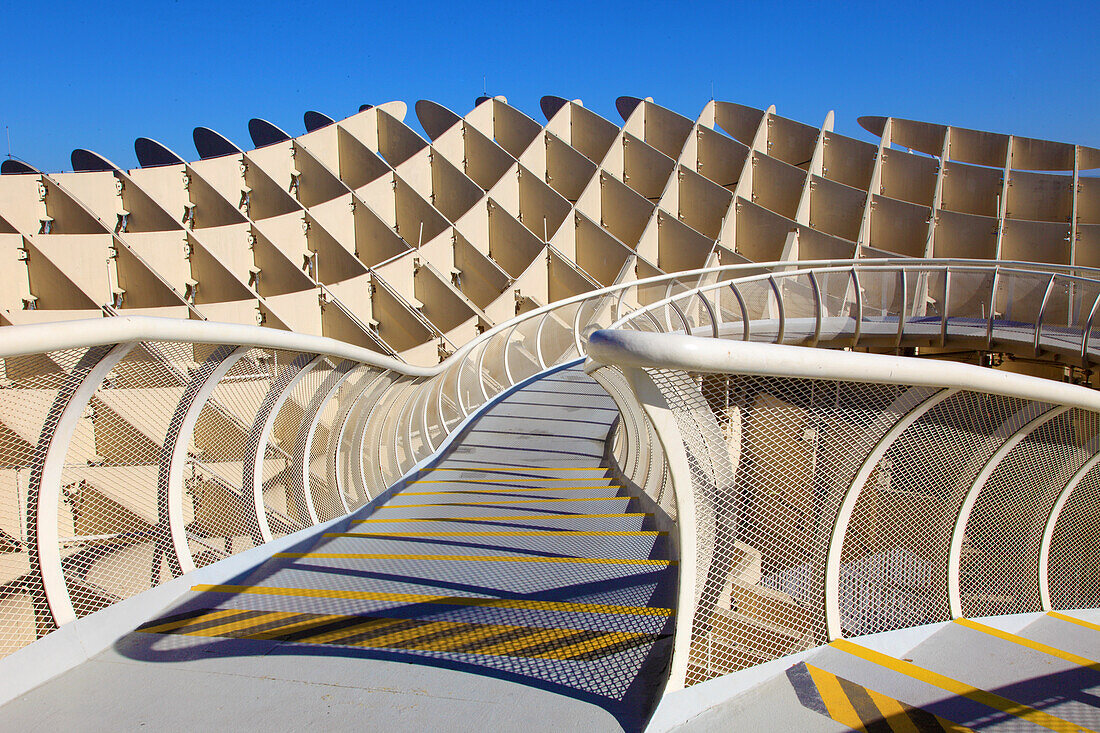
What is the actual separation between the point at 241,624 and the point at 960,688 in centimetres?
267

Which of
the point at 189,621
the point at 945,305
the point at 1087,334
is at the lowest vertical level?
the point at 189,621

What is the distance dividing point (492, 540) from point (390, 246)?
17.3 m

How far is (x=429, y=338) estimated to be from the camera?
57.6 feet

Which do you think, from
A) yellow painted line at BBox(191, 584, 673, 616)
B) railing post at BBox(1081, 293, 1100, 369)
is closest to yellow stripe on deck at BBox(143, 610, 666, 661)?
yellow painted line at BBox(191, 584, 673, 616)

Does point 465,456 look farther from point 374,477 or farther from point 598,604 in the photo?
point 598,604

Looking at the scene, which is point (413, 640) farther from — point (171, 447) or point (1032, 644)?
point (1032, 644)

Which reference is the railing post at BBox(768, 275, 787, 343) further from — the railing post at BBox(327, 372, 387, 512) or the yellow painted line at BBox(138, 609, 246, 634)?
the yellow painted line at BBox(138, 609, 246, 634)

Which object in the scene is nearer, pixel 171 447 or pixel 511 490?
pixel 171 447

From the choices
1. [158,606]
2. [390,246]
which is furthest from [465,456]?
[390,246]

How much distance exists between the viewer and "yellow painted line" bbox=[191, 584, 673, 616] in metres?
2.95

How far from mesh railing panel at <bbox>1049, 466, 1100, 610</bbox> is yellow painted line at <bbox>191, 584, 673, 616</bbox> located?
2.17 meters

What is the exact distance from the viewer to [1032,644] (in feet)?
9.77

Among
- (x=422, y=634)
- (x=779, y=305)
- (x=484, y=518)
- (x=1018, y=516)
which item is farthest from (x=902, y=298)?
(x=422, y=634)

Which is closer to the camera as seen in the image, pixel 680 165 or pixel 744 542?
pixel 744 542
